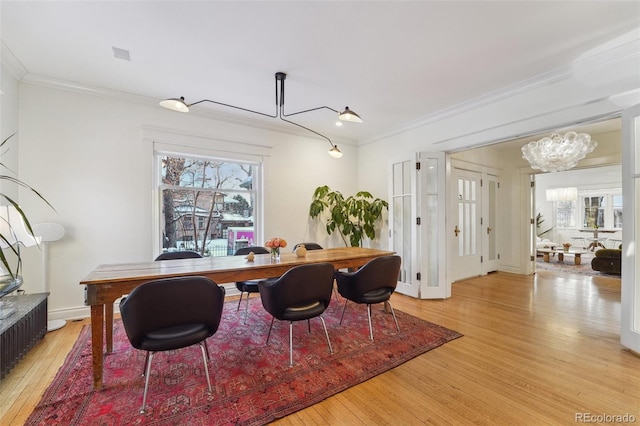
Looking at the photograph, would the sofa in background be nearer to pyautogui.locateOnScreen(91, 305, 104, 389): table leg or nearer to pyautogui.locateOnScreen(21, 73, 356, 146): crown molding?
pyautogui.locateOnScreen(21, 73, 356, 146): crown molding

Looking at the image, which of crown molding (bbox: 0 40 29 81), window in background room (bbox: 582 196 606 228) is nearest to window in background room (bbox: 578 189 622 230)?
window in background room (bbox: 582 196 606 228)

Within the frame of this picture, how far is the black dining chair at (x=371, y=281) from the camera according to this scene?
2.59m

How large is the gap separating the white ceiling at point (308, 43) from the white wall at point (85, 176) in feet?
1.09

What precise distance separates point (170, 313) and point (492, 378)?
2392mm

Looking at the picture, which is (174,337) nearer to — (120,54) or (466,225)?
(120,54)

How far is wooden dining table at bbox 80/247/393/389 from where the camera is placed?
72.2 inches

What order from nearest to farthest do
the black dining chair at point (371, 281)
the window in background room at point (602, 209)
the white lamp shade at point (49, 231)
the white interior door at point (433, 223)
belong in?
the black dining chair at point (371, 281), the white lamp shade at point (49, 231), the white interior door at point (433, 223), the window in background room at point (602, 209)

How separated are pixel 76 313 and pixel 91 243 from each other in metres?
0.84

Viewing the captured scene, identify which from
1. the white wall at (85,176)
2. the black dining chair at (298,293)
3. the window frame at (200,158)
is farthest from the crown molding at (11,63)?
the black dining chair at (298,293)

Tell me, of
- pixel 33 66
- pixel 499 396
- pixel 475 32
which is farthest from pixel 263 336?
pixel 33 66

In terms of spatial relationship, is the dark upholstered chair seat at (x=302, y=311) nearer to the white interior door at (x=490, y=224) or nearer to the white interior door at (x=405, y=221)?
the white interior door at (x=405, y=221)

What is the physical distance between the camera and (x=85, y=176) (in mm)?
3182

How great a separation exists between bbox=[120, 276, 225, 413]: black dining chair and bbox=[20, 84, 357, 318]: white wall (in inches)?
81.3

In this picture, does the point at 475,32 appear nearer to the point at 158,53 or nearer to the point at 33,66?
the point at 158,53
